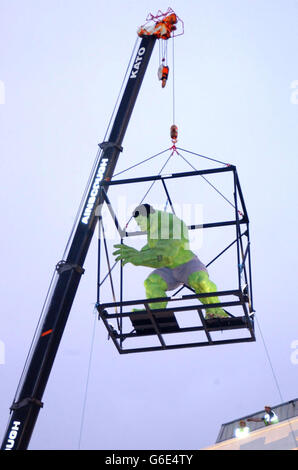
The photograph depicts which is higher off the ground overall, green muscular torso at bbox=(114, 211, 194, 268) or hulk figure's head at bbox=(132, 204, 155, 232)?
hulk figure's head at bbox=(132, 204, 155, 232)

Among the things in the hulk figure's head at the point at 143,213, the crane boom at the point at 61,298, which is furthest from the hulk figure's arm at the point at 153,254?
the crane boom at the point at 61,298

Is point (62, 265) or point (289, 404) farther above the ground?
point (289, 404)

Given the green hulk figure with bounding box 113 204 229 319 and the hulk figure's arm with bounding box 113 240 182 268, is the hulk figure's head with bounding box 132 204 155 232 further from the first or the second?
the hulk figure's arm with bounding box 113 240 182 268

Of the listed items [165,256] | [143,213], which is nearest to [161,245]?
[165,256]

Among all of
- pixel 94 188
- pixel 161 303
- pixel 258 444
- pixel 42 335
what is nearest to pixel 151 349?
pixel 161 303

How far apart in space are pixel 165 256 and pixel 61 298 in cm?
214

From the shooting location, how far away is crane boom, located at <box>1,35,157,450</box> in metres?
18.1

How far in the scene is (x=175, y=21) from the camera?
71.0 ft

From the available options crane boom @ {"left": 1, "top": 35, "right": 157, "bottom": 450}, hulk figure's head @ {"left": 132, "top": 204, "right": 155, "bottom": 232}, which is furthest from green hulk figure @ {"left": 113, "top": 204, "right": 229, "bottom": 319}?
crane boom @ {"left": 1, "top": 35, "right": 157, "bottom": 450}

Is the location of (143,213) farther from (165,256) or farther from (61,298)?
(61,298)

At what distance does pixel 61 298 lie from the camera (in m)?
19.2
